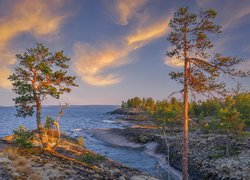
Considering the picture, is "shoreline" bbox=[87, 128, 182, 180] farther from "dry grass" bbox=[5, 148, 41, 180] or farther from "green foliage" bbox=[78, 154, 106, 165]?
"dry grass" bbox=[5, 148, 41, 180]

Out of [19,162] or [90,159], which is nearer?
[19,162]

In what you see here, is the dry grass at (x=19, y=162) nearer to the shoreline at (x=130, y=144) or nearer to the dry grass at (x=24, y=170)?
the dry grass at (x=24, y=170)

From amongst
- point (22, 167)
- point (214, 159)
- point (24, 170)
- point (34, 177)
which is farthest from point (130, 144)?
point (34, 177)

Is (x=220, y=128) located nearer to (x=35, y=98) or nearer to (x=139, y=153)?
(x=139, y=153)

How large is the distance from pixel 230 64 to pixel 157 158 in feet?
100

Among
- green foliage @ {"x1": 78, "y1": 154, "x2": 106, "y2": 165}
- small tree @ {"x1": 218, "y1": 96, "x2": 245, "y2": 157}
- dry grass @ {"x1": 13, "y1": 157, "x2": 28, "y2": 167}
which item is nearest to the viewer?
dry grass @ {"x1": 13, "y1": 157, "x2": 28, "y2": 167}

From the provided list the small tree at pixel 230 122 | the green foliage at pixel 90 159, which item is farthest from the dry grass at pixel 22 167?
the small tree at pixel 230 122

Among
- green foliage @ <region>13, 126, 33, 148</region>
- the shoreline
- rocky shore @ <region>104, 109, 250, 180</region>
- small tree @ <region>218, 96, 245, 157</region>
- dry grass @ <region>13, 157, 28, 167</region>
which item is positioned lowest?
the shoreline

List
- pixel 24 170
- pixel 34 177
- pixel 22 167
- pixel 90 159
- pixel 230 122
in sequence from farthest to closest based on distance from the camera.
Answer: pixel 230 122
pixel 90 159
pixel 22 167
pixel 24 170
pixel 34 177

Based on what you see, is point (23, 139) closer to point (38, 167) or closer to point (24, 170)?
point (38, 167)

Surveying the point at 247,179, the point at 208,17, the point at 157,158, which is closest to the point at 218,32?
the point at 208,17

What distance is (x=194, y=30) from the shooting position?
2252cm

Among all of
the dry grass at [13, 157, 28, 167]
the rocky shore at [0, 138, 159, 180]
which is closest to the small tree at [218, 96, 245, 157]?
the rocky shore at [0, 138, 159, 180]

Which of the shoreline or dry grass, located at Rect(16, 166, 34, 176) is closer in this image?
dry grass, located at Rect(16, 166, 34, 176)
